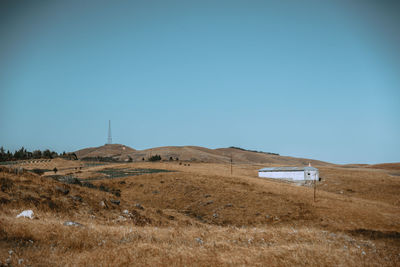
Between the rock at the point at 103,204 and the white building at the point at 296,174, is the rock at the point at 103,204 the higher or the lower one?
the higher one

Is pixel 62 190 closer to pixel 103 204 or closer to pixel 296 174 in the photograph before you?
pixel 103 204

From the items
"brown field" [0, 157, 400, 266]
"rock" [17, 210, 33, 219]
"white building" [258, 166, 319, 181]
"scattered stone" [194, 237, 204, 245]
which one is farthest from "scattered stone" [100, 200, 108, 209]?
"white building" [258, 166, 319, 181]

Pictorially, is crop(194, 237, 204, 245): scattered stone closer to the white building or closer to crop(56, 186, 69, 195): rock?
crop(56, 186, 69, 195): rock

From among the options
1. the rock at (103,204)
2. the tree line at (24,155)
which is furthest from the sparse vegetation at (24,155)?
the rock at (103,204)

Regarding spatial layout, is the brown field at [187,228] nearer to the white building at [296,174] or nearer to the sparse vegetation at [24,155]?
the white building at [296,174]

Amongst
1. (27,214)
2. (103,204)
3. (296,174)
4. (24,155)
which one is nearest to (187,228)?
(103,204)

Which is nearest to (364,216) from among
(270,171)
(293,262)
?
(293,262)

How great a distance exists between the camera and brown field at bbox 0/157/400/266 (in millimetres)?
9031

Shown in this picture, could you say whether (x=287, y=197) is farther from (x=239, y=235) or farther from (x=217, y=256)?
(x=217, y=256)

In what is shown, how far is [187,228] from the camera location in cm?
1717

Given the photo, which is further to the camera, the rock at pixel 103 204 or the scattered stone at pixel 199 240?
the rock at pixel 103 204

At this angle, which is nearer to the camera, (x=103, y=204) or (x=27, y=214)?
(x=27, y=214)

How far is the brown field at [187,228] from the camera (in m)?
9.03

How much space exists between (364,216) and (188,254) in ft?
94.3
